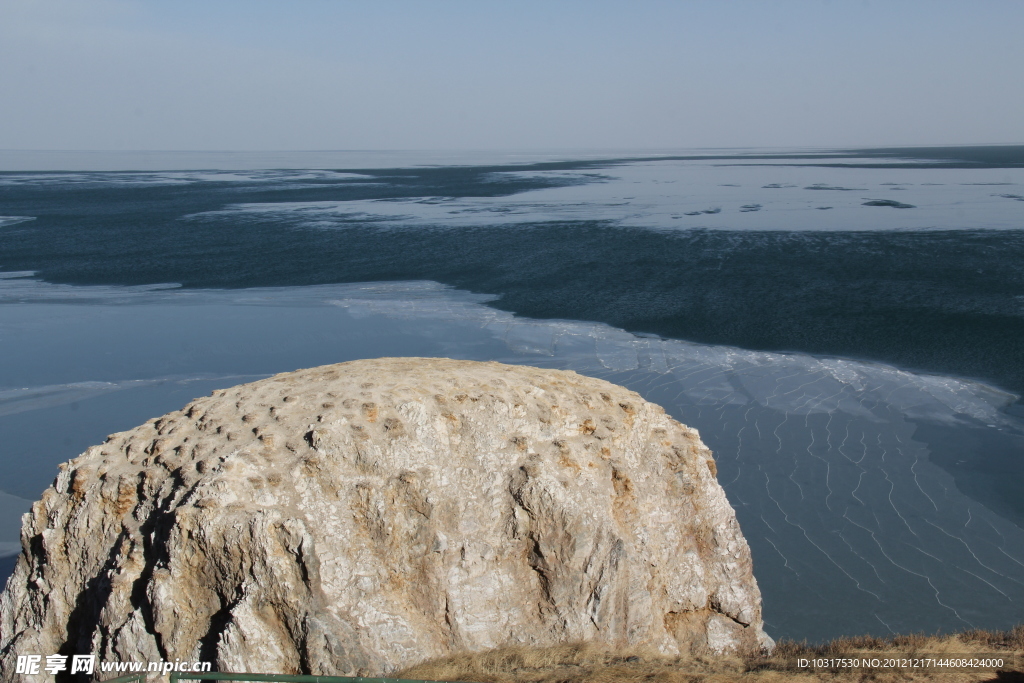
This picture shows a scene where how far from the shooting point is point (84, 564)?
7301 mm

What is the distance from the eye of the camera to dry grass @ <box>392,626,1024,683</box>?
6.65 m

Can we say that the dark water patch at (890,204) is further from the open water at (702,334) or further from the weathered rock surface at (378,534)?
the weathered rock surface at (378,534)

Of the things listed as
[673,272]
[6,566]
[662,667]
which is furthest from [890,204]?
[6,566]

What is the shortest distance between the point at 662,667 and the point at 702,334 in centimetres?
1827

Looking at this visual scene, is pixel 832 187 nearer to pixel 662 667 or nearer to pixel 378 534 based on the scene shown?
pixel 662 667

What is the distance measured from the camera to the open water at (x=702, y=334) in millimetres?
12570

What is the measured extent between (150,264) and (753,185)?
2191 inches

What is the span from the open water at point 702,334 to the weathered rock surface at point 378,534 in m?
3.20

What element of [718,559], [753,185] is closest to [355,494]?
[718,559]

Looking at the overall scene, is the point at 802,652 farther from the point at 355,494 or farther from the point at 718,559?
the point at 355,494

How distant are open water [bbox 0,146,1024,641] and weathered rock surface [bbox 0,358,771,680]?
126 inches

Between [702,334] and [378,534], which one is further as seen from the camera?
[702,334]

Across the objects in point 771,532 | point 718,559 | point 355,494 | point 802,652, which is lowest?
point 771,532

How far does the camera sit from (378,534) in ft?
24.1
